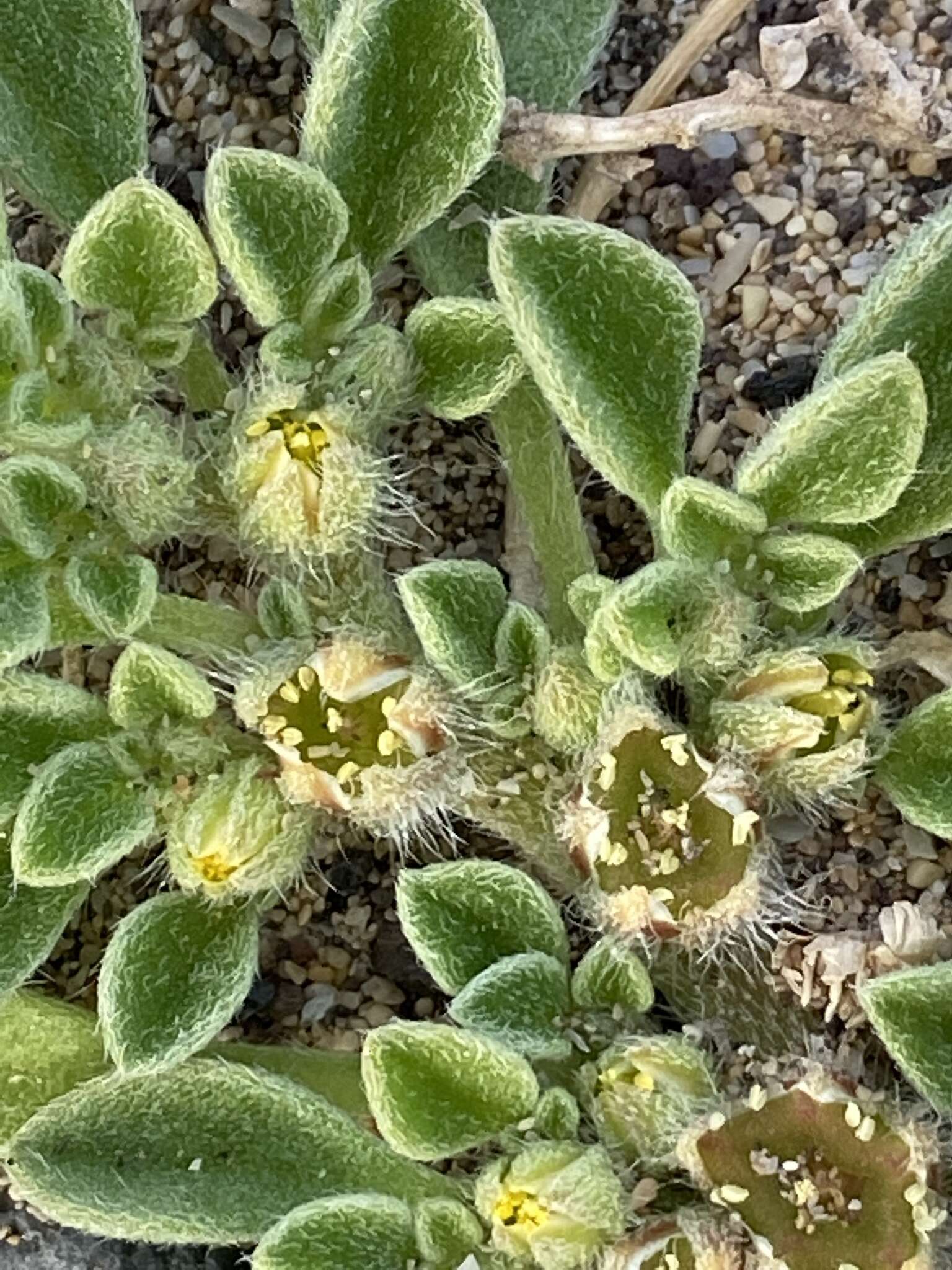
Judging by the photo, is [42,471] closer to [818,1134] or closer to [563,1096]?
[563,1096]

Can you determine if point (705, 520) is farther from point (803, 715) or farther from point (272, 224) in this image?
point (272, 224)

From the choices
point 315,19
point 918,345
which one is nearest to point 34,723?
point 315,19

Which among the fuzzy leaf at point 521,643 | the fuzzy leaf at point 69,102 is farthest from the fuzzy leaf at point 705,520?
the fuzzy leaf at point 69,102

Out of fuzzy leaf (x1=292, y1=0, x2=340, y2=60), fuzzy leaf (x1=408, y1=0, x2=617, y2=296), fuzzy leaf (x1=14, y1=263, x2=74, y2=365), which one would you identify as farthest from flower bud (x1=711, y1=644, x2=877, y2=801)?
fuzzy leaf (x1=292, y1=0, x2=340, y2=60)

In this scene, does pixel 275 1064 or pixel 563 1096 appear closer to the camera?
pixel 563 1096

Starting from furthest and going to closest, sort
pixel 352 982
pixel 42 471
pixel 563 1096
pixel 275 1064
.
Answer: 1. pixel 352 982
2. pixel 275 1064
3. pixel 563 1096
4. pixel 42 471

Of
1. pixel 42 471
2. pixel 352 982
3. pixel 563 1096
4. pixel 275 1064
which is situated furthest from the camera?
pixel 352 982

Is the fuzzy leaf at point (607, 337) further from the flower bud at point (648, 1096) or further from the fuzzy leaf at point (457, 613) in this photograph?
the flower bud at point (648, 1096)

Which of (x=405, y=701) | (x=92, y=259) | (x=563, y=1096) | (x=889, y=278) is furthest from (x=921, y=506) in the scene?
(x=92, y=259)
